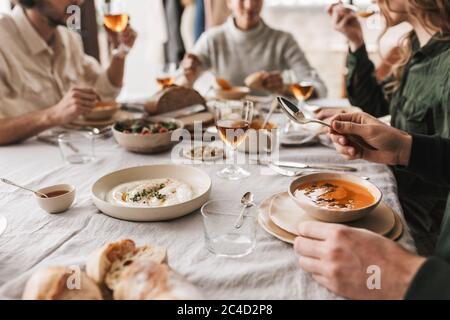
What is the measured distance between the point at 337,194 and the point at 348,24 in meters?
1.27

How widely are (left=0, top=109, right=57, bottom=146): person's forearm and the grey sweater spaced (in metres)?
1.47

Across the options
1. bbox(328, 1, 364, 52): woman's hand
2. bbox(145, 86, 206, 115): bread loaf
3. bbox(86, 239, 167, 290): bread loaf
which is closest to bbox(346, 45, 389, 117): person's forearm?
bbox(328, 1, 364, 52): woman's hand

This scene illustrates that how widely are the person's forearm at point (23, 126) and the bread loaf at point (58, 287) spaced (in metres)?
1.00

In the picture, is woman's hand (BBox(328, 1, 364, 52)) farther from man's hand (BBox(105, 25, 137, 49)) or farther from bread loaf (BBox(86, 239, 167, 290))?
bread loaf (BBox(86, 239, 167, 290))

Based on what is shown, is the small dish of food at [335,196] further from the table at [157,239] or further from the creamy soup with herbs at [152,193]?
the creamy soup with herbs at [152,193]

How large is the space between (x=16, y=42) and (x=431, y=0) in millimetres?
1756

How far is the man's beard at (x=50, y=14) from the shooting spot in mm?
1966

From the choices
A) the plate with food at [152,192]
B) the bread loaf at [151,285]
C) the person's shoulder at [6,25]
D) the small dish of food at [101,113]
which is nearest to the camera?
the bread loaf at [151,285]

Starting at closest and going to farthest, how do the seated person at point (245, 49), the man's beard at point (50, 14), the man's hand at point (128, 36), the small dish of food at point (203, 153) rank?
the small dish of food at point (203, 153) → the man's beard at point (50, 14) → the man's hand at point (128, 36) → the seated person at point (245, 49)

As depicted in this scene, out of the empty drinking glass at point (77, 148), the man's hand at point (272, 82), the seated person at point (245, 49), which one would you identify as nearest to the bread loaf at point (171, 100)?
the empty drinking glass at point (77, 148)

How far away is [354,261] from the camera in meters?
0.70

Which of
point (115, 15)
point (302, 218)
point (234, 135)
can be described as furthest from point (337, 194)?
point (115, 15)

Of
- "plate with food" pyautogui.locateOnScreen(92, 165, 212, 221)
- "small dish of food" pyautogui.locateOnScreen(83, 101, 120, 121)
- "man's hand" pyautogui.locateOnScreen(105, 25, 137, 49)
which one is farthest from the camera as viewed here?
"man's hand" pyautogui.locateOnScreen(105, 25, 137, 49)

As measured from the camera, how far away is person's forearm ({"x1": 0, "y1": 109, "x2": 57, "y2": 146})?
1.51 metres
